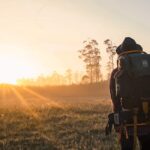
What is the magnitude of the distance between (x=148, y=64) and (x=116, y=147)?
246 inches

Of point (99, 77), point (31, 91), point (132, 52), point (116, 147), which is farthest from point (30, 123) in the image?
point (99, 77)

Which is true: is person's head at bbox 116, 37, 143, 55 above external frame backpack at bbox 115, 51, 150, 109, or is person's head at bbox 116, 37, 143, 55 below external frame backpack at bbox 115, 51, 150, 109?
above

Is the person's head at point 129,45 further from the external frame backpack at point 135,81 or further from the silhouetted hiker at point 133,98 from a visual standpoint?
the external frame backpack at point 135,81

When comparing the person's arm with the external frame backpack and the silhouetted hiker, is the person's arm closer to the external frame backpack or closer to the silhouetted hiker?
the silhouetted hiker

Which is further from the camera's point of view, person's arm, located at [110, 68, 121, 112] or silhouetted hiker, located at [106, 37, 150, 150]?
person's arm, located at [110, 68, 121, 112]

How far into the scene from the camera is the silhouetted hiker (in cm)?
683

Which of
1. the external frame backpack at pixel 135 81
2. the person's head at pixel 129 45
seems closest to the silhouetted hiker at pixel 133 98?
the external frame backpack at pixel 135 81

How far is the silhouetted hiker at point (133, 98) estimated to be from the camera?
683 centimetres

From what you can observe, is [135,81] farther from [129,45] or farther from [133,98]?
[129,45]

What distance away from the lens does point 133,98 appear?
22.5ft

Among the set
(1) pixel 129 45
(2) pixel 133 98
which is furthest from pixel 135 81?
(1) pixel 129 45

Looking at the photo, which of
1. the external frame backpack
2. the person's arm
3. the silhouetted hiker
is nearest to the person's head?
the silhouetted hiker

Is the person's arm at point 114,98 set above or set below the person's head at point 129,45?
below

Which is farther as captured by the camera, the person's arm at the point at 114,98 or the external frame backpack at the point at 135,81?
the person's arm at the point at 114,98
